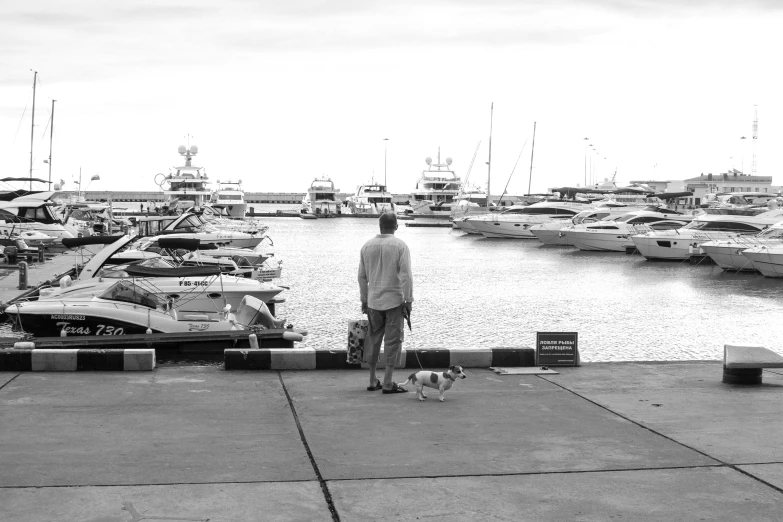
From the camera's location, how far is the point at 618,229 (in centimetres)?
6162

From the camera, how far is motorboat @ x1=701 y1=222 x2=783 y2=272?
44281 mm

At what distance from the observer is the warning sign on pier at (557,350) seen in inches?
458

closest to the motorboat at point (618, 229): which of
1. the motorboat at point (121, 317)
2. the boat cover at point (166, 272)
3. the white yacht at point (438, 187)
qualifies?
the boat cover at point (166, 272)

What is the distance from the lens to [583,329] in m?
27.0

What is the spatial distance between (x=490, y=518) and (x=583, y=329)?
2154 cm

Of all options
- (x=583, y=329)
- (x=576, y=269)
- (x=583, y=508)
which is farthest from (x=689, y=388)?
(x=576, y=269)

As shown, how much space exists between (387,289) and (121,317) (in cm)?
957

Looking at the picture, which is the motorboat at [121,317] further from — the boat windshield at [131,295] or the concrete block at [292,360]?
the concrete block at [292,360]

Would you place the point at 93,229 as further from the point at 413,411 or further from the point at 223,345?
the point at 413,411

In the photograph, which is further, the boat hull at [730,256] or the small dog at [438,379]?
the boat hull at [730,256]

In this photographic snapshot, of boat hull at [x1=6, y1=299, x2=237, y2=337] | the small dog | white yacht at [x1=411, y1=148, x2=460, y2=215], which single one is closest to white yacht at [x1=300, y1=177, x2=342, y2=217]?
white yacht at [x1=411, y1=148, x2=460, y2=215]

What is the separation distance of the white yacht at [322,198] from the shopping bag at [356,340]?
140929mm

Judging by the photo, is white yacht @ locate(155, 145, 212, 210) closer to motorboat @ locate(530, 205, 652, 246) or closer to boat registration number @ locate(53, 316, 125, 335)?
motorboat @ locate(530, 205, 652, 246)

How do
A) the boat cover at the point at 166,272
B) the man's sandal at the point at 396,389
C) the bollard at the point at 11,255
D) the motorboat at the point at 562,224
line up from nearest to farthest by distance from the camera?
the man's sandal at the point at 396,389 → the boat cover at the point at 166,272 → the bollard at the point at 11,255 → the motorboat at the point at 562,224
